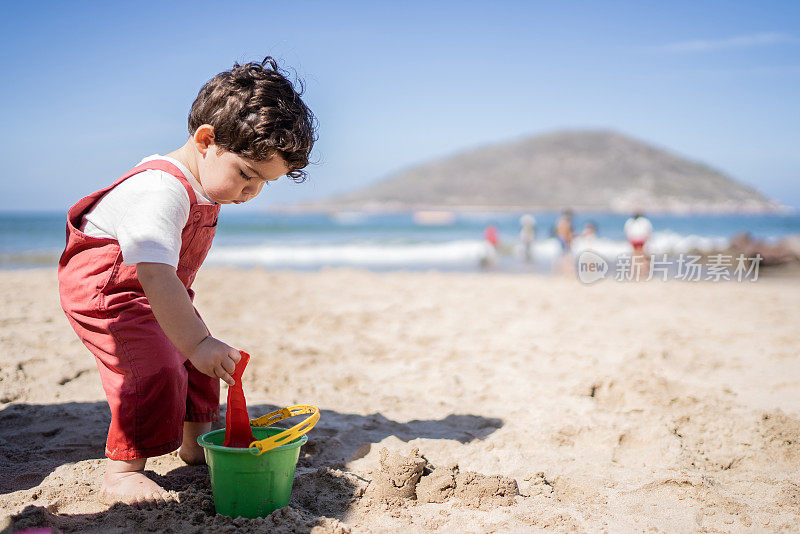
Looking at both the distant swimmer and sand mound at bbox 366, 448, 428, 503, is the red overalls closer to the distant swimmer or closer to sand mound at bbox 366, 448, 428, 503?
sand mound at bbox 366, 448, 428, 503

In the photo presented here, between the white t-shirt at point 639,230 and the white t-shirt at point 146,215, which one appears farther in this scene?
the white t-shirt at point 639,230

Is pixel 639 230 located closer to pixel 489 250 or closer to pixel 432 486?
pixel 489 250

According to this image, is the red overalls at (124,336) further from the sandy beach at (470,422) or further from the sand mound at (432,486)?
the sand mound at (432,486)

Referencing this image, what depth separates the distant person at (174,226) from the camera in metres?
1.83

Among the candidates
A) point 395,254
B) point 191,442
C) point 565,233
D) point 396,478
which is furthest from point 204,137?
point 395,254

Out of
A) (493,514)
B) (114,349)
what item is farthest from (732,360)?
(114,349)

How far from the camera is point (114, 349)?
1.87m

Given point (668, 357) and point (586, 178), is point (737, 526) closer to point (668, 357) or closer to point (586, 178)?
point (668, 357)

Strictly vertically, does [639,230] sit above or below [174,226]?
below

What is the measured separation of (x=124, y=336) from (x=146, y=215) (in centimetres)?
43

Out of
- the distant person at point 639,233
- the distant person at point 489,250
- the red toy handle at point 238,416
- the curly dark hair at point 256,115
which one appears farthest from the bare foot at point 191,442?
the distant person at point 489,250

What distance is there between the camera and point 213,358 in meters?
1.67

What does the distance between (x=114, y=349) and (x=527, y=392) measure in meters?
2.12

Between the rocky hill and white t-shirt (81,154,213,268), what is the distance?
60.2 metres
